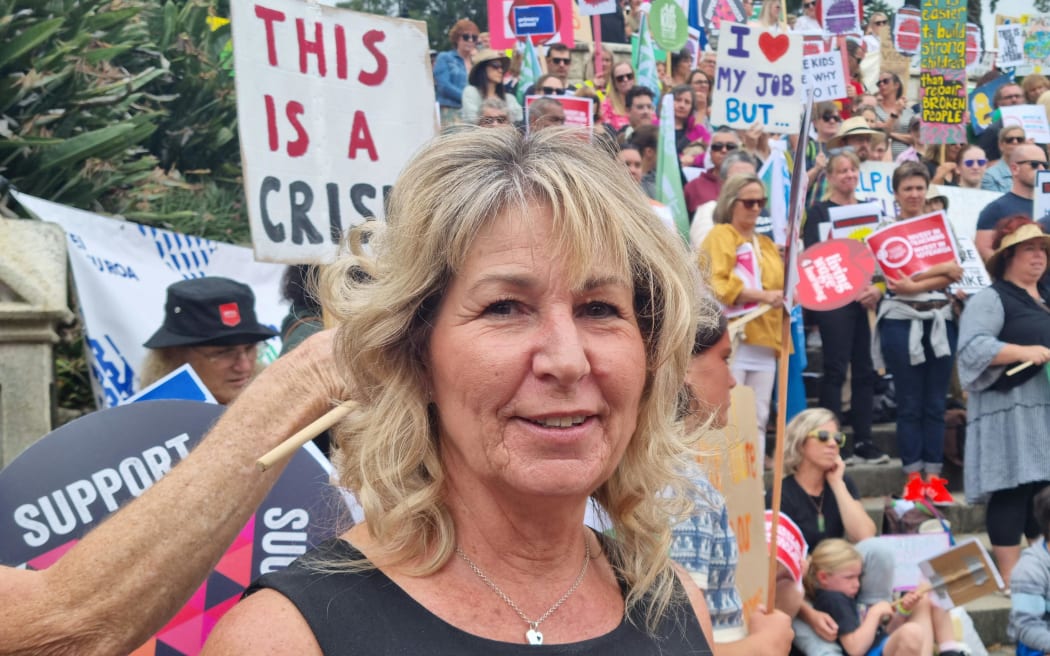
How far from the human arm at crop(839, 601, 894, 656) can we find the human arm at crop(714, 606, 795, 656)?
2242mm

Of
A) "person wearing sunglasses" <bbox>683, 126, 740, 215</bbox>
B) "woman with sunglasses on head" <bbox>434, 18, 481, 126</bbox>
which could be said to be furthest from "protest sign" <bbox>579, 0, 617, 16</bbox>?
"person wearing sunglasses" <bbox>683, 126, 740, 215</bbox>

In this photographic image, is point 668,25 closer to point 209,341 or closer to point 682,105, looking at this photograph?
point 682,105

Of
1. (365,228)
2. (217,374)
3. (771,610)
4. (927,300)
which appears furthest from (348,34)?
(927,300)

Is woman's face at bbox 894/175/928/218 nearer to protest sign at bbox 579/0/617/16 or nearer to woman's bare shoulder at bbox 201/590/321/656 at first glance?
protest sign at bbox 579/0/617/16

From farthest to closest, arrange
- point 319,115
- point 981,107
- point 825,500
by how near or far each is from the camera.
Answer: point 981,107 → point 825,500 → point 319,115

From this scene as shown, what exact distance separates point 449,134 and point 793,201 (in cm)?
228

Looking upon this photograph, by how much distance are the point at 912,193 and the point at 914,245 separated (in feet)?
2.11

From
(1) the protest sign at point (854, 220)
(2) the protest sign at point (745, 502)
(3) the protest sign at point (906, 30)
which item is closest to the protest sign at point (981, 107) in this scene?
(3) the protest sign at point (906, 30)

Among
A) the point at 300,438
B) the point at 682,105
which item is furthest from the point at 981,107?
the point at 300,438

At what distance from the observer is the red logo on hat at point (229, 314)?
4.25m

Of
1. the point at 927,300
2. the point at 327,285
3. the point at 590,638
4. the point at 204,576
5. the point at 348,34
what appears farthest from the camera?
the point at 927,300

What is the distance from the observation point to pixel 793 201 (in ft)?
13.3

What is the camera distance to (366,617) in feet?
5.71

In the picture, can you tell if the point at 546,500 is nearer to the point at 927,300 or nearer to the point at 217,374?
the point at 217,374
